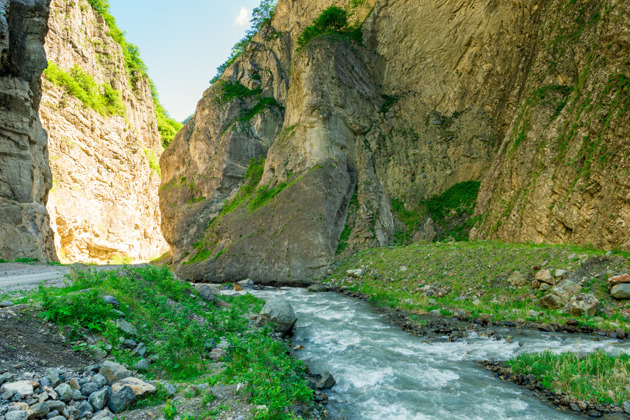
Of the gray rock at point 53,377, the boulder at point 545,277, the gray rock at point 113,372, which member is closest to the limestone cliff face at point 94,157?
the gray rock at point 113,372

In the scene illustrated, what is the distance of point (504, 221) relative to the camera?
19.0 m

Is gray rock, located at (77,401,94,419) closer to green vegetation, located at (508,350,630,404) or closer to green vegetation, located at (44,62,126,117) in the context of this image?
green vegetation, located at (508,350,630,404)

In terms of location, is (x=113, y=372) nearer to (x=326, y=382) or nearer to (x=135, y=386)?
(x=135, y=386)

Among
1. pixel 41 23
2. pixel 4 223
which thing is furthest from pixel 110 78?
pixel 4 223

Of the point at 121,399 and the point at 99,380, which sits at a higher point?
the point at 99,380

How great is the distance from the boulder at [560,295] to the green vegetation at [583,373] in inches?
152

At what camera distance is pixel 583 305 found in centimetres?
1000

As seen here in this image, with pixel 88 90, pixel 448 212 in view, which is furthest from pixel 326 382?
pixel 88 90

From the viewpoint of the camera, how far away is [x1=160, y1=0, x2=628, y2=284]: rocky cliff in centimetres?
2296

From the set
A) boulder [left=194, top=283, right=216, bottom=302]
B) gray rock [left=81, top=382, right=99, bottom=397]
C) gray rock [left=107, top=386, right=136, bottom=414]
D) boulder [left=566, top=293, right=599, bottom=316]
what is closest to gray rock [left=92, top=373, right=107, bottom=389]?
gray rock [left=81, top=382, right=99, bottom=397]

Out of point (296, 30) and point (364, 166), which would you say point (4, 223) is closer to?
point (364, 166)

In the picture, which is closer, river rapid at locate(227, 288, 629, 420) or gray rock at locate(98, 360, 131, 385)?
gray rock at locate(98, 360, 131, 385)

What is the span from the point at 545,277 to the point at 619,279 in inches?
77.0

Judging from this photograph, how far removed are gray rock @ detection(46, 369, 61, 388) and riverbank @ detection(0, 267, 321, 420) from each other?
9 centimetres
